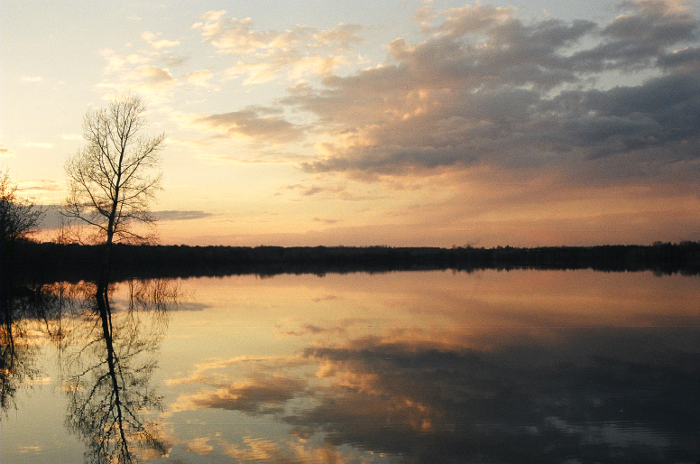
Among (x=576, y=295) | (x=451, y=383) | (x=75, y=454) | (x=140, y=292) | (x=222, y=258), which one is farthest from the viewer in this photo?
(x=222, y=258)

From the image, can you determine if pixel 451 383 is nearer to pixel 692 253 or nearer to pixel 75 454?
pixel 75 454

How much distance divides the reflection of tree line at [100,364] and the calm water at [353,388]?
35mm

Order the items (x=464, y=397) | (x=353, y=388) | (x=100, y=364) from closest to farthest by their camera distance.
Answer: (x=464, y=397), (x=353, y=388), (x=100, y=364)

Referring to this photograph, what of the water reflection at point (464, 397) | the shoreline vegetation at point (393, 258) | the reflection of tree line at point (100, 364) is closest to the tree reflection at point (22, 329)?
the reflection of tree line at point (100, 364)

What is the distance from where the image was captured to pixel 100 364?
27.7 ft

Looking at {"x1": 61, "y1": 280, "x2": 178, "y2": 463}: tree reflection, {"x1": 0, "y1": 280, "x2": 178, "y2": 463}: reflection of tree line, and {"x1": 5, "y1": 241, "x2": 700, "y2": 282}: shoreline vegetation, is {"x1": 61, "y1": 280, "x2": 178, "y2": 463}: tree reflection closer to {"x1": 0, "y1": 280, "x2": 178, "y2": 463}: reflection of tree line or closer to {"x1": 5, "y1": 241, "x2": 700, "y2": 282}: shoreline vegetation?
{"x1": 0, "y1": 280, "x2": 178, "y2": 463}: reflection of tree line

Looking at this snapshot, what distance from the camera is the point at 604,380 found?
7371 millimetres

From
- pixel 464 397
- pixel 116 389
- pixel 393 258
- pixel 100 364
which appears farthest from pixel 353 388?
pixel 393 258

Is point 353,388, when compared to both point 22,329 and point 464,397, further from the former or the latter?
point 22,329

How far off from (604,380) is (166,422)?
6252 mm

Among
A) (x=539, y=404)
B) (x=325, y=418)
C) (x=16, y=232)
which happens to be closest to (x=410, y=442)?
(x=325, y=418)

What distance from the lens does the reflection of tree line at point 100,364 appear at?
5469 mm

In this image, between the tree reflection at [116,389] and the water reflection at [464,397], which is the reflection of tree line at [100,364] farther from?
the water reflection at [464,397]

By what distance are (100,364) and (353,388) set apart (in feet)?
15.1
